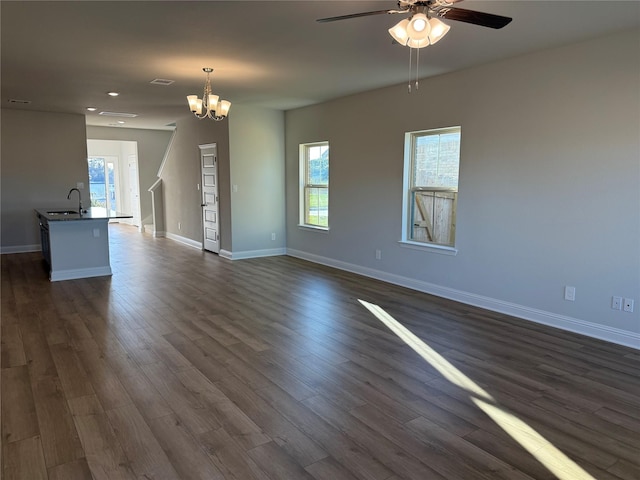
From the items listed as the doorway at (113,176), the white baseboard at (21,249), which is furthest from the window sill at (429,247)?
the doorway at (113,176)

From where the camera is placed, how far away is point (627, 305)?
11.7 feet

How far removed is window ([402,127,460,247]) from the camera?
4.98 m

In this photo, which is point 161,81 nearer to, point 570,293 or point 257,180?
point 257,180

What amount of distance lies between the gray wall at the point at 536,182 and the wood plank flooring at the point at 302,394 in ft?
1.38

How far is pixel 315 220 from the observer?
23.9ft

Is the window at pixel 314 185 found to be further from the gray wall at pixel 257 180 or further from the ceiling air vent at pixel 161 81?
the ceiling air vent at pixel 161 81

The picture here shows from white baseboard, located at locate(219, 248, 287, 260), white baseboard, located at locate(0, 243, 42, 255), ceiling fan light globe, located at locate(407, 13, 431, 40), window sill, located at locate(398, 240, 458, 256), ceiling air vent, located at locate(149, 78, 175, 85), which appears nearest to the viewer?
ceiling fan light globe, located at locate(407, 13, 431, 40)

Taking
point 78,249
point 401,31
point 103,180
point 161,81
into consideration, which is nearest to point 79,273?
point 78,249

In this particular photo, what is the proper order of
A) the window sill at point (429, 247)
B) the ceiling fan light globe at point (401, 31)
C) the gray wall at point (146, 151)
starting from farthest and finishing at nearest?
the gray wall at point (146, 151) < the window sill at point (429, 247) < the ceiling fan light globe at point (401, 31)

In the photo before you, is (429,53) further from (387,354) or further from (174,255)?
(174,255)

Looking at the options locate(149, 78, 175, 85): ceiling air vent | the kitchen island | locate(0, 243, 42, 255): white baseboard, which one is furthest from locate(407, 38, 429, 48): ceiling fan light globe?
locate(0, 243, 42, 255): white baseboard

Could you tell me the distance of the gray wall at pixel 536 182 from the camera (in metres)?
3.55

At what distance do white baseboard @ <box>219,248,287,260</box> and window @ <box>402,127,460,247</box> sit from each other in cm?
290

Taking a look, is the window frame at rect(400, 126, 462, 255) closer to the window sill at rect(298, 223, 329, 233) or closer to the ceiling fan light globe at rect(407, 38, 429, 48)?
the window sill at rect(298, 223, 329, 233)
